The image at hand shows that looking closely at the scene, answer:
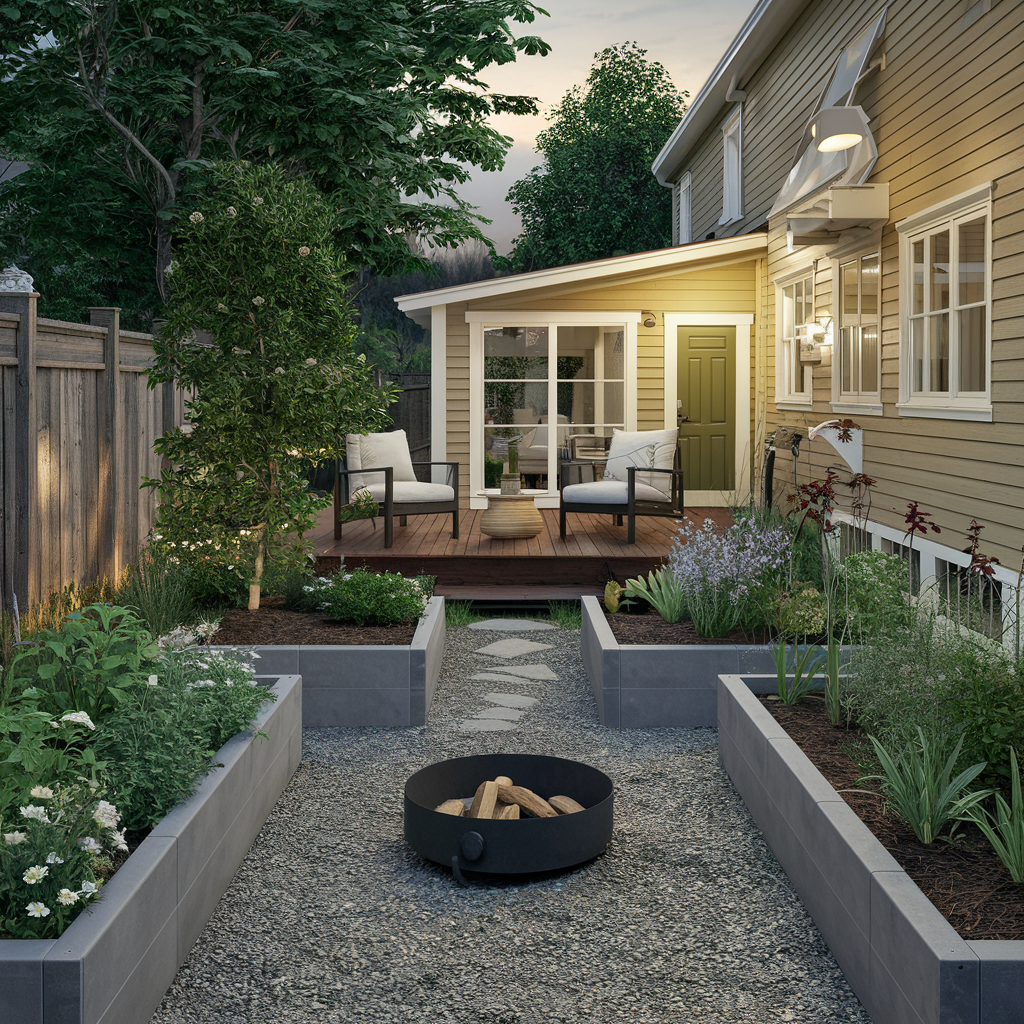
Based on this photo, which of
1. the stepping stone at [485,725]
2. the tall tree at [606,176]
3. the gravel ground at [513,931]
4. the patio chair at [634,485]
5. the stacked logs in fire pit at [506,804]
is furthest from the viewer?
the tall tree at [606,176]

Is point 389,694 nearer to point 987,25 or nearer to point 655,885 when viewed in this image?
point 655,885

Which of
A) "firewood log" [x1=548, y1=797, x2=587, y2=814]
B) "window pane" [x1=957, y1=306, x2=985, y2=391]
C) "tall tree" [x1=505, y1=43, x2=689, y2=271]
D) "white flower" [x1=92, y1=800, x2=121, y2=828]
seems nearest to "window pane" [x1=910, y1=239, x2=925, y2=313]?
"window pane" [x1=957, y1=306, x2=985, y2=391]

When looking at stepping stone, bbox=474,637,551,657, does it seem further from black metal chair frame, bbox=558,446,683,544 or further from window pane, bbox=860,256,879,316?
window pane, bbox=860,256,879,316

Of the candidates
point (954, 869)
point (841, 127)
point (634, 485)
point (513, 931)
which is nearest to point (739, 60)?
point (841, 127)

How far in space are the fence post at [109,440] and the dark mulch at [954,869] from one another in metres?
4.39

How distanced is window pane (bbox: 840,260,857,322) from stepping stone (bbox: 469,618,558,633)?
3425 millimetres

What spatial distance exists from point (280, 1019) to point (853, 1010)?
129cm

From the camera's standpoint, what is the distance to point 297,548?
5527 mm

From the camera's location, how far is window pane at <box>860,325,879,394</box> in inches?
289

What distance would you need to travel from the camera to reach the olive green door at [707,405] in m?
10.8

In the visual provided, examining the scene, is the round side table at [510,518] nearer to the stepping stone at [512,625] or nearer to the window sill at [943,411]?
the stepping stone at [512,625]

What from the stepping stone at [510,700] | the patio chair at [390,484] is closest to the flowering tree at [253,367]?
the stepping stone at [510,700]

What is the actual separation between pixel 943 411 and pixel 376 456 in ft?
15.0

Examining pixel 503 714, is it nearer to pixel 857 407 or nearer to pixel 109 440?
pixel 109 440
